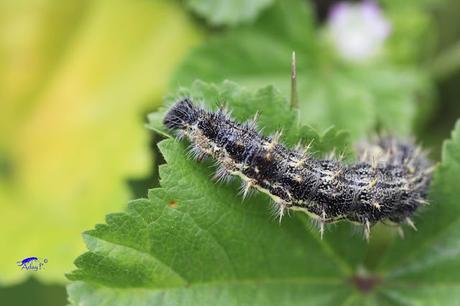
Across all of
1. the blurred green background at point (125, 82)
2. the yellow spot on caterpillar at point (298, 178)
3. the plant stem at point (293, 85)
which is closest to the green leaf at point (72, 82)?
the blurred green background at point (125, 82)

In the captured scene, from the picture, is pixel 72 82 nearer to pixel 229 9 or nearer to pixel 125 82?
pixel 125 82

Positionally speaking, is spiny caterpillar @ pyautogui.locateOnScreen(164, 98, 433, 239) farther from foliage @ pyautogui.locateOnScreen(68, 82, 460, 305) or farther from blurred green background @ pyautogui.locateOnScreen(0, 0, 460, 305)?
blurred green background @ pyautogui.locateOnScreen(0, 0, 460, 305)

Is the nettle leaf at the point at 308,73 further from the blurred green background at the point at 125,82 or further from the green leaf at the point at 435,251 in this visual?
the green leaf at the point at 435,251

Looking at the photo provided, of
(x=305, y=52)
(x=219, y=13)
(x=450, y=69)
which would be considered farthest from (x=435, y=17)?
(x=219, y=13)

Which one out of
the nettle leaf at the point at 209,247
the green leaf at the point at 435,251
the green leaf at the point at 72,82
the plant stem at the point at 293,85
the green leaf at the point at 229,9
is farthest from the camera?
the green leaf at the point at 72,82

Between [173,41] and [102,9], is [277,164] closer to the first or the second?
[173,41]

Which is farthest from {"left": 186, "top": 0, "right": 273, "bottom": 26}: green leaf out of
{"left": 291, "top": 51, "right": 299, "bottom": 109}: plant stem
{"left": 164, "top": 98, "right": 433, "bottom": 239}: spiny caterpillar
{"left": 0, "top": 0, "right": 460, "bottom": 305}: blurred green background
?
{"left": 164, "top": 98, "right": 433, "bottom": 239}: spiny caterpillar
